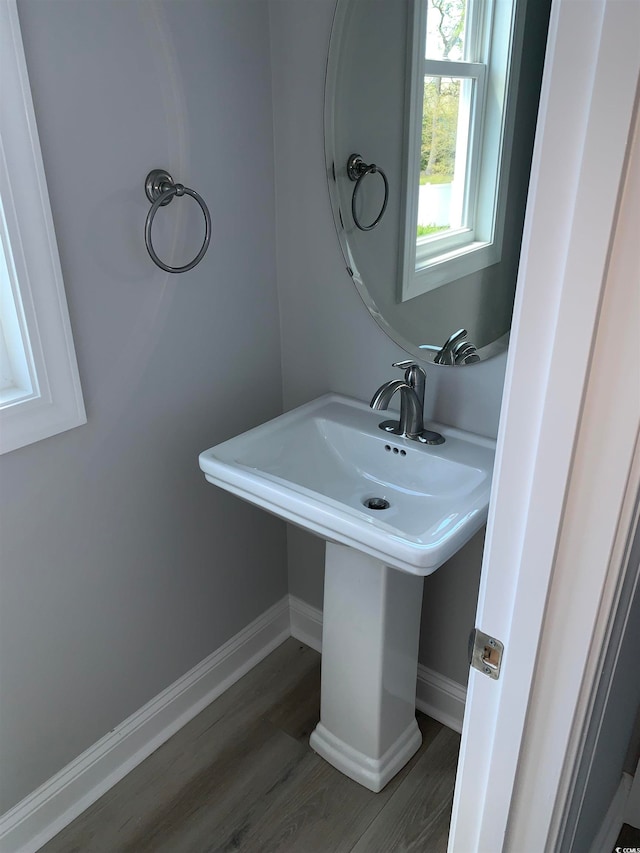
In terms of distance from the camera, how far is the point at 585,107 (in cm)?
54

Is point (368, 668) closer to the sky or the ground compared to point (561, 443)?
closer to the ground

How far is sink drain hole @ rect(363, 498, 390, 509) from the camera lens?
150 centimetres

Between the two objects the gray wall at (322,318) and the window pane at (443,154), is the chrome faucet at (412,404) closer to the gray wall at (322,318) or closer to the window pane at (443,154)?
the gray wall at (322,318)

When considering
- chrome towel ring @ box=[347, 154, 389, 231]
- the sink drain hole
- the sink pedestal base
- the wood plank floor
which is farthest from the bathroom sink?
the wood plank floor

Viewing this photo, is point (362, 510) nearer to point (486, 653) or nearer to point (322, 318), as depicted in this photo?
point (322, 318)

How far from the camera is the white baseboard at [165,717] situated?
1554 millimetres

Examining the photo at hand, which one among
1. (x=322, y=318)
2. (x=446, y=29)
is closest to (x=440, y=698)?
(x=322, y=318)

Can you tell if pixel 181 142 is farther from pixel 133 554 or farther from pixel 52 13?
pixel 133 554

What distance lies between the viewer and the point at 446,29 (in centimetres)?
133

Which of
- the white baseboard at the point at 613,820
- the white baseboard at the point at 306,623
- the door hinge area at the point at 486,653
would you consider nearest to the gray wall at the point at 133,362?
the white baseboard at the point at 306,623

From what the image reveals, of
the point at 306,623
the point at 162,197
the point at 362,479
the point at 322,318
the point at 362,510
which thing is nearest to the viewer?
the point at 162,197

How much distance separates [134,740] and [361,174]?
154 cm

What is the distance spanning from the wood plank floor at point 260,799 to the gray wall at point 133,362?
0.18 meters

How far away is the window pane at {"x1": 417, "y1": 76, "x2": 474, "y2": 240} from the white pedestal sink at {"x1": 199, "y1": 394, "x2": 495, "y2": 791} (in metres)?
0.48
